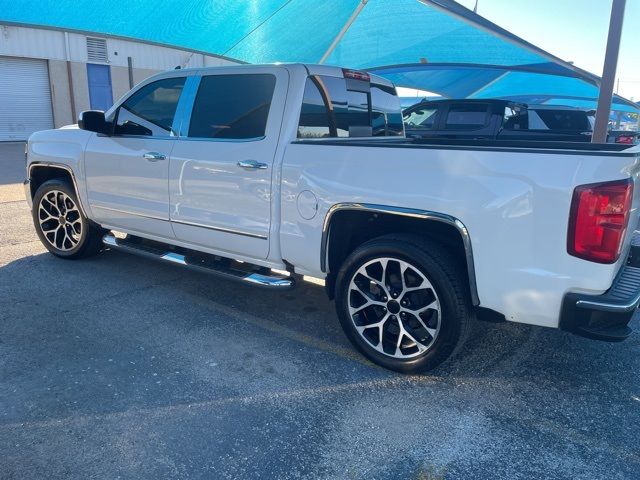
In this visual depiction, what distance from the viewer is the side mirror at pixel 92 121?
4.58m

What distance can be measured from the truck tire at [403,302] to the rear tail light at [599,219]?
0.72 metres

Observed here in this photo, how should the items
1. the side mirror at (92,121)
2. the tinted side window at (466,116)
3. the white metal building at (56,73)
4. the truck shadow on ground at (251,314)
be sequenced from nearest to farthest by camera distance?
1. the truck shadow on ground at (251,314)
2. the side mirror at (92,121)
3. the tinted side window at (466,116)
4. the white metal building at (56,73)

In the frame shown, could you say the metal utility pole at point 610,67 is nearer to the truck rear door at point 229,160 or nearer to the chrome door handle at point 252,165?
the truck rear door at point 229,160

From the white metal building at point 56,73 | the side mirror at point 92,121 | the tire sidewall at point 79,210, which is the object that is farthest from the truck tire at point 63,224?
the white metal building at point 56,73

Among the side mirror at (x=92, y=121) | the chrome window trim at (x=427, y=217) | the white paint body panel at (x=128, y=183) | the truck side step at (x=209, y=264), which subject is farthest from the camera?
the side mirror at (x=92, y=121)

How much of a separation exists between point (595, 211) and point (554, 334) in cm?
173

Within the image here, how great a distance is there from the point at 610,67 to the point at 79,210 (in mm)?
7279

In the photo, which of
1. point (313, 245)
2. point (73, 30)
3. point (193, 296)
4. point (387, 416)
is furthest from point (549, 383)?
point (73, 30)

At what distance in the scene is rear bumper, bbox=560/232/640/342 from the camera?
2552mm

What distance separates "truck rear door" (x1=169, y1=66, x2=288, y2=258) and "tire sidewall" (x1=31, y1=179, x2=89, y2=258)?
1.49 meters

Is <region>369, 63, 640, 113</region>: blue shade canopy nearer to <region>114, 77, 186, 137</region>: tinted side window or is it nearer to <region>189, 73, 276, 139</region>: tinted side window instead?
<region>114, 77, 186, 137</region>: tinted side window

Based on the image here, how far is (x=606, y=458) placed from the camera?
2.51m

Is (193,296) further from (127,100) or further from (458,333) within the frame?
(458,333)

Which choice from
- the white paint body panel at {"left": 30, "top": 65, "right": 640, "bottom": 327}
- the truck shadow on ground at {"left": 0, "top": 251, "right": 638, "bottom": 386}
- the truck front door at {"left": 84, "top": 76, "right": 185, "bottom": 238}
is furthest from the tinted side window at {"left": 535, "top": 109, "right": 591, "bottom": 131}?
the truck front door at {"left": 84, "top": 76, "right": 185, "bottom": 238}
